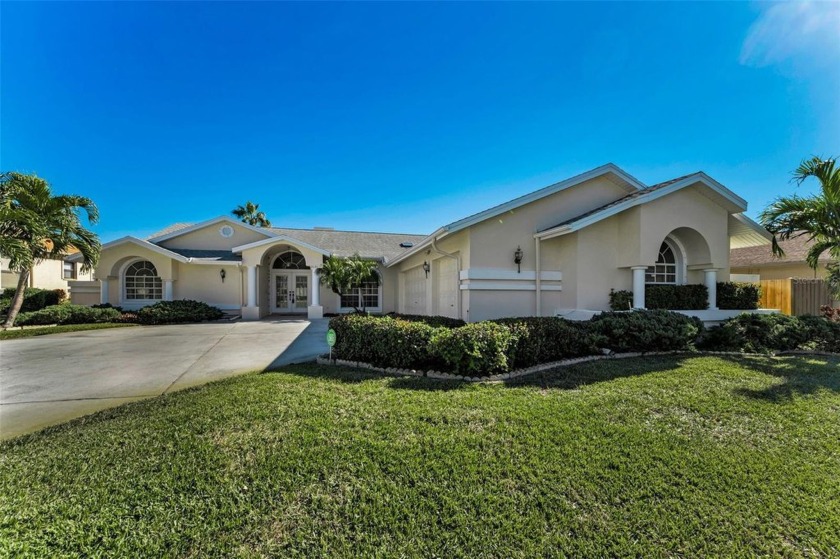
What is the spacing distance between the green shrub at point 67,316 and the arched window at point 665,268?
2204cm

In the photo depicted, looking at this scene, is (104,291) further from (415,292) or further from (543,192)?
(543,192)

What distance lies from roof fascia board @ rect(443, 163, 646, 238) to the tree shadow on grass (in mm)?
5980

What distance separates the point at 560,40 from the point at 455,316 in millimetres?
8885

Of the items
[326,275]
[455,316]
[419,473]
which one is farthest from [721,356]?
[326,275]

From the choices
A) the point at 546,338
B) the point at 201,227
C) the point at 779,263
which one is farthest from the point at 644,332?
the point at 201,227

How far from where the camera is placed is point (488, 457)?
3.41 meters

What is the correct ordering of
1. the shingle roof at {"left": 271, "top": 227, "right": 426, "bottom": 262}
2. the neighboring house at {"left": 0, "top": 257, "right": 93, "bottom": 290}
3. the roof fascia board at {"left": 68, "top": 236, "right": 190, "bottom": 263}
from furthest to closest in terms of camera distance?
1. the shingle roof at {"left": 271, "top": 227, "right": 426, "bottom": 262}
2. the neighboring house at {"left": 0, "top": 257, "right": 93, "bottom": 290}
3. the roof fascia board at {"left": 68, "top": 236, "right": 190, "bottom": 263}

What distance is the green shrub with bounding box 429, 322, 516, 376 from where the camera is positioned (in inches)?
239

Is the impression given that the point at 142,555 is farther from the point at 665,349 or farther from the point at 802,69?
Answer: the point at 802,69

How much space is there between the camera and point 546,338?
704cm

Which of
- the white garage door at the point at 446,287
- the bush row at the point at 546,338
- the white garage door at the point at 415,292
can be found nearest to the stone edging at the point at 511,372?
the bush row at the point at 546,338

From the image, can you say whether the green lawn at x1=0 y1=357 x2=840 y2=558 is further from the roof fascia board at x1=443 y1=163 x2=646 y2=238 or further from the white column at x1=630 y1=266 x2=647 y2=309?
the roof fascia board at x1=443 y1=163 x2=646 y2=238

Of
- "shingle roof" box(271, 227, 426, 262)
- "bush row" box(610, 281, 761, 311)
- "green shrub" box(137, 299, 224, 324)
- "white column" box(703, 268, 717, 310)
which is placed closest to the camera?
"bush row" box(610, 281, 761, 311)

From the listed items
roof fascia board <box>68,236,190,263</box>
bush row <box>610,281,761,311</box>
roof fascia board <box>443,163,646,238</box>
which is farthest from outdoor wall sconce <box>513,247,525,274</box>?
roof fascia board <box>68,236,190,263</box>
